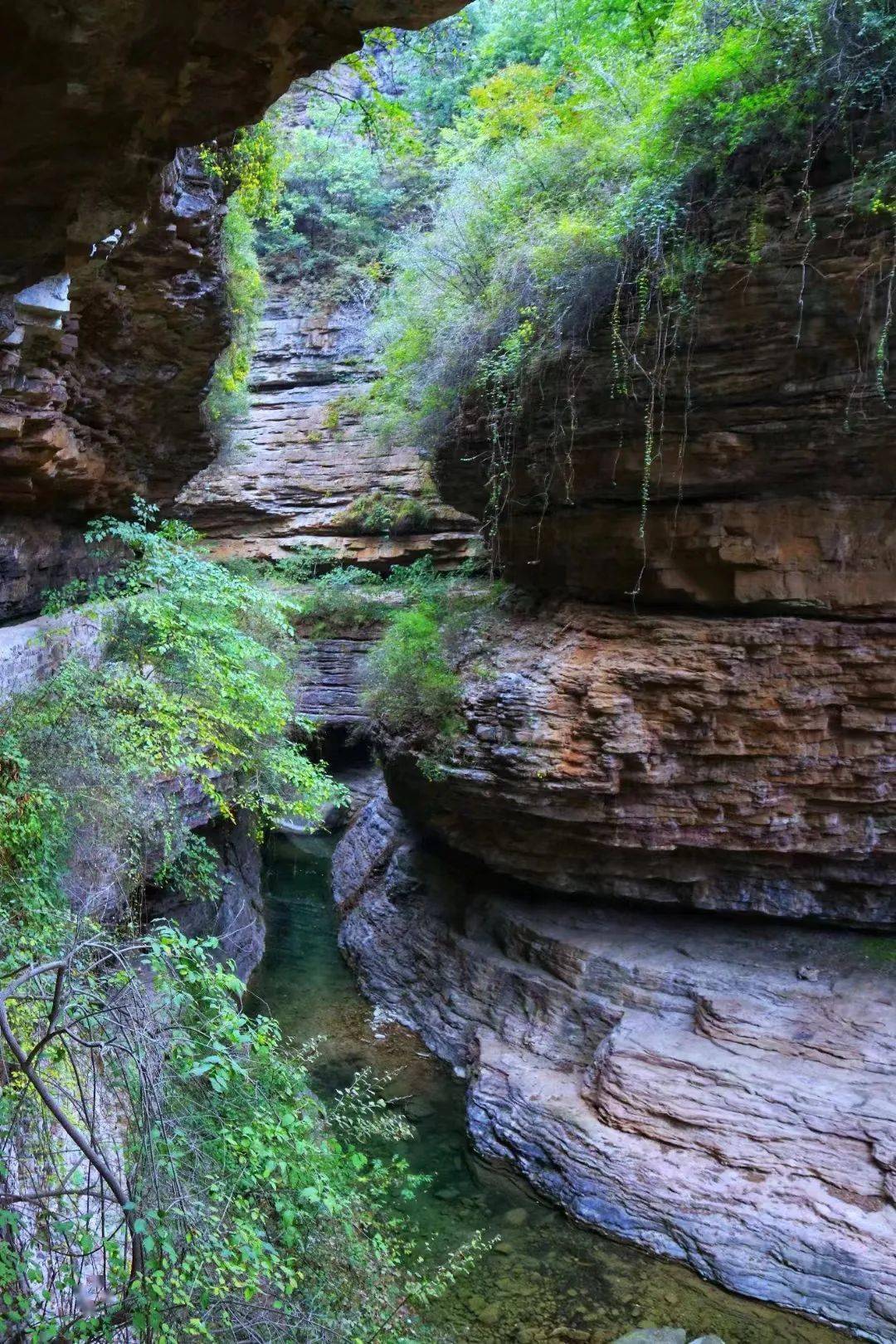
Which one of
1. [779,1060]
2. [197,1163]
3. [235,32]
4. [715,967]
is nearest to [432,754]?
[715,967]

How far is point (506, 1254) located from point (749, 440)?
7.19 m

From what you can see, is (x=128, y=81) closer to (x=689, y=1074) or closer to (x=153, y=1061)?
(x=153, y=1061)

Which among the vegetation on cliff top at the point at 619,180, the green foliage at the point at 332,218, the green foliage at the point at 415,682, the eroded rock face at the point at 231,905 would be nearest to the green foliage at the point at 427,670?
the green foliage at the point at 415,682

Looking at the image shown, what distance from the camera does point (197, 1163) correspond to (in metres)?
3.51

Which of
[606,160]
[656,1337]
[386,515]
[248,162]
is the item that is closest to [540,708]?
[656,1337]

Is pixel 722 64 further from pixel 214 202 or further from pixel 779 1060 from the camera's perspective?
pixel 779 1060

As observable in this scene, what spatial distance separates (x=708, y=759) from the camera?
8.79 m

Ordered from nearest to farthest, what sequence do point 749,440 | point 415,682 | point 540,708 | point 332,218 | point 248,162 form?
point 248,162 → point 749,440 → point 540,708 → point 415,682 → point 332,218

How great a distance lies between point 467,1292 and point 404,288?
39.3ft

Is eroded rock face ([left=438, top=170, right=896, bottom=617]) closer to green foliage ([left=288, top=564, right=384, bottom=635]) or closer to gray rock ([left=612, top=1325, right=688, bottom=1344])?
gray rock ([left=612, top=1325, right=688, bottom=1344])

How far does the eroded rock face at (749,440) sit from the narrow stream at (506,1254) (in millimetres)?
5600

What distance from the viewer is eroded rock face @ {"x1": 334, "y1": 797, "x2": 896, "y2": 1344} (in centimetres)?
668

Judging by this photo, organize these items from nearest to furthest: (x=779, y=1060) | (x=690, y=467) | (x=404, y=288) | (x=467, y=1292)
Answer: (x=467, y=1292)
(x=779, y=1060)
(x=690, y=467)
(x=404, y=288)

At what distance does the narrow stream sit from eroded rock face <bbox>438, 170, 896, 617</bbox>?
18.4 feet
